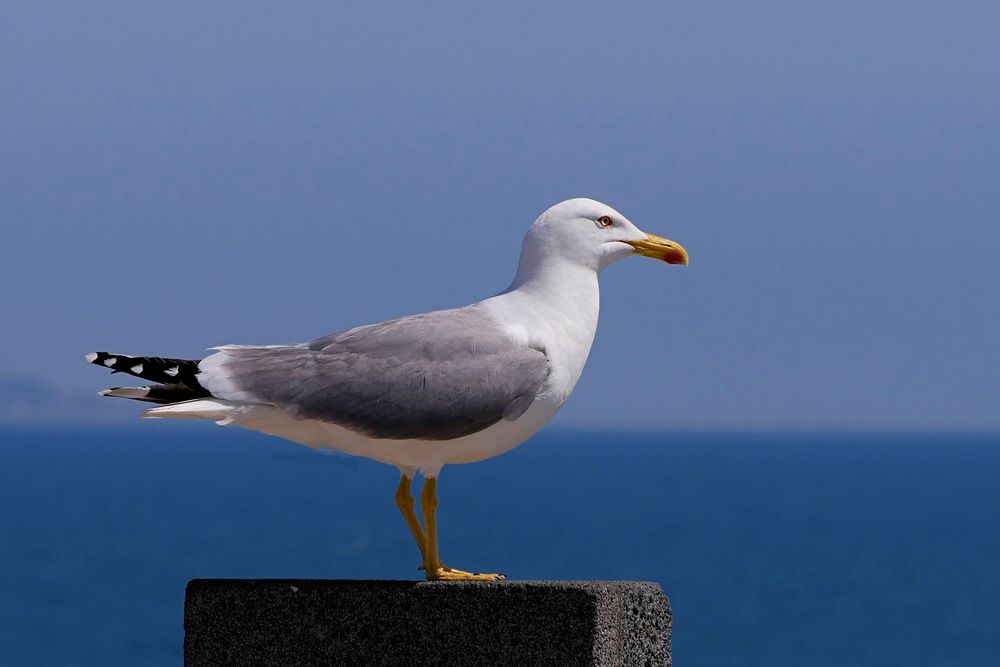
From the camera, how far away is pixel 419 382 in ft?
26.5

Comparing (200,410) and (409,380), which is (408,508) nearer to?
(409,380)

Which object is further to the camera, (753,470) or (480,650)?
(753,470)

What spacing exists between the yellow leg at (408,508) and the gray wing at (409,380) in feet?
1.65

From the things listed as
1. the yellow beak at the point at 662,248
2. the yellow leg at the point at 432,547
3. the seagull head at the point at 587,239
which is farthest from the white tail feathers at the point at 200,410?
the yellow beak at the point at 662,248

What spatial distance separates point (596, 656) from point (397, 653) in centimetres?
101

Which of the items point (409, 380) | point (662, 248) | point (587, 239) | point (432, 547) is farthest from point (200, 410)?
point (662, 248)

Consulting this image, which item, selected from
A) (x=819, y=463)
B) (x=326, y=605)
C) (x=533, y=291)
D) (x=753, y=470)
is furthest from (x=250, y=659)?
(x=819, y=463)

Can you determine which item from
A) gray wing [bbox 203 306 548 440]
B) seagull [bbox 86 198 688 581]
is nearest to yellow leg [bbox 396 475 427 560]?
seagull [bbox 86 198 688 581]

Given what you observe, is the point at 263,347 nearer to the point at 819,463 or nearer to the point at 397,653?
the point at 397,653

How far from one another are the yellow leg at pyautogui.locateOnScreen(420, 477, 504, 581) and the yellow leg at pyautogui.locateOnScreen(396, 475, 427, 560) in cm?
12

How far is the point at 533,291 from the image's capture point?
8.55 meters

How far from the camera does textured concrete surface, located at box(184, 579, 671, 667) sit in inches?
309

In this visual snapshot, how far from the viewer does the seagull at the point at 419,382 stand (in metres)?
8.05

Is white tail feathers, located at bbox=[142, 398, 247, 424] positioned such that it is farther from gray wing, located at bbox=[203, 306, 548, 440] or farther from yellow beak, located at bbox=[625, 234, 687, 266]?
yellow beak, located at bbox=[625, 234, 687, 266]
